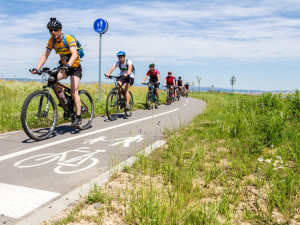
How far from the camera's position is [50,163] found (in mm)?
4062

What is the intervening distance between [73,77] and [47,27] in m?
1.23

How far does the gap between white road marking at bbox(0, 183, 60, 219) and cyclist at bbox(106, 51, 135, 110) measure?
658cm

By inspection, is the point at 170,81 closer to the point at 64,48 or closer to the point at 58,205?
the point at 64,48

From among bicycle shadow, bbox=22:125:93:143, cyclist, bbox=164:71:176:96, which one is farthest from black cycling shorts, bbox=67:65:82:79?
cyclist, bbox=164:71:176:96

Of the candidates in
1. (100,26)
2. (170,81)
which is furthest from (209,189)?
(170,81)

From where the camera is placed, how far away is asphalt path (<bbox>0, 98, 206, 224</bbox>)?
9.05 ft

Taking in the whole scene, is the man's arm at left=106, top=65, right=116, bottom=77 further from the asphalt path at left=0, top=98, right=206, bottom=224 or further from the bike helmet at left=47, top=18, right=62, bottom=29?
the bike helmet at left=47, top=18, right=62, bottom=29

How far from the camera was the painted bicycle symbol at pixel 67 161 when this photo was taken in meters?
3.85

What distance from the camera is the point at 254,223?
237 cm

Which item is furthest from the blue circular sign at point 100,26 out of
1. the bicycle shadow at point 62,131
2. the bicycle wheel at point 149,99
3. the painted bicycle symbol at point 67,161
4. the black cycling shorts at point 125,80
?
the painted bicycle symbol at point 67,161

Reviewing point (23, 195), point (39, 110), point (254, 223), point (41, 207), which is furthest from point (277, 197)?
point (39, 110)

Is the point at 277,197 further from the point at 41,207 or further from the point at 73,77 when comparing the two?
the point at 73,77

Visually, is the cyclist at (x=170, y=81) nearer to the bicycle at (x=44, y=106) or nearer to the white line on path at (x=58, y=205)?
the bicycle at (x=44, y=106)

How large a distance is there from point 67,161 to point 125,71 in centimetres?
590
